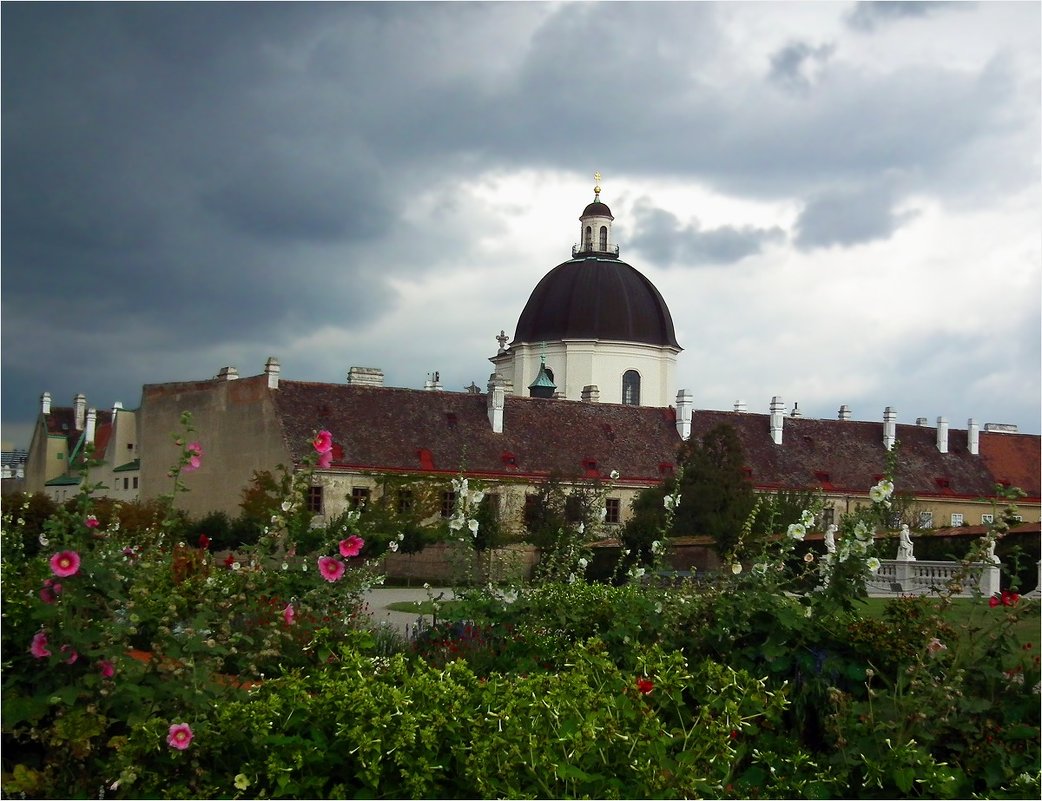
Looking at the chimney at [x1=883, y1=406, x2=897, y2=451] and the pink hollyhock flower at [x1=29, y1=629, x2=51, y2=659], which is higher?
the chimney at [x1=883, y1=406, x2=897, y2=451]

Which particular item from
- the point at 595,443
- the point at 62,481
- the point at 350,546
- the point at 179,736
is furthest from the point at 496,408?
the point at 179,736

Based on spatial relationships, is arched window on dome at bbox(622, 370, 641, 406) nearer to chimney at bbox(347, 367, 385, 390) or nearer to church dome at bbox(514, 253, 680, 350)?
church dome at bbox(514, 253, 680, 350)

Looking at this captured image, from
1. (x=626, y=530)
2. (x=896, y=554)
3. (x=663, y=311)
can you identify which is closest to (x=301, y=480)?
(x=896, y=554)

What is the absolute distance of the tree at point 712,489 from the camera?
42469 mm

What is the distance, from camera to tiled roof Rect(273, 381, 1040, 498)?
5241 cm

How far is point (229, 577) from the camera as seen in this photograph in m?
8.91

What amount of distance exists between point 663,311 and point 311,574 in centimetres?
6524

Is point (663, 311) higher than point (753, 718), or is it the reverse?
point (663, 311)

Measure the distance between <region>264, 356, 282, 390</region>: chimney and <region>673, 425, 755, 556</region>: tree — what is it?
1634 centimetres

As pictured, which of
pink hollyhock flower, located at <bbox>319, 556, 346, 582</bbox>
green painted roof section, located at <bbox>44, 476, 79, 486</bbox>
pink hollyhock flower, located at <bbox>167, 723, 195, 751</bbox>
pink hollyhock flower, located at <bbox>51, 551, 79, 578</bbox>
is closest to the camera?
pink hollyhock flower, located at <bbox>167, 723, 195, 751</bbox>

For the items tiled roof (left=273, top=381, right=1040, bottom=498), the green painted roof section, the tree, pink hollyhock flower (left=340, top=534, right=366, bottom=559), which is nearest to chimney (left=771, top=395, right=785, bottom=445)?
tiled roof (left=273, top=381, right=1040, bottom=498)

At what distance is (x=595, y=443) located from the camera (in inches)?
2242

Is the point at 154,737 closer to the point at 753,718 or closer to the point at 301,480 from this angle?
the point at 301,480

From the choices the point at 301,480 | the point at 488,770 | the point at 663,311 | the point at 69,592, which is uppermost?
the point at 663,311
